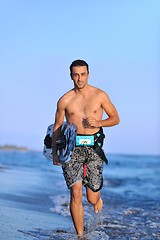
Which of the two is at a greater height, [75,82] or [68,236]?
[75,82]

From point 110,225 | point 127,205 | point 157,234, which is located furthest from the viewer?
point 127,205

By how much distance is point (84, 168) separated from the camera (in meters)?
6.57

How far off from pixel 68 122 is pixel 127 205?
5.97 meters

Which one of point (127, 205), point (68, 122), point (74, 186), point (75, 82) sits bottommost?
point (127, 205)

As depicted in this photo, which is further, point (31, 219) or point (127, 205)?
point (127, 205)

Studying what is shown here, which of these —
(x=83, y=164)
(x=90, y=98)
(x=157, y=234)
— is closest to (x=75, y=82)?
(x=90, y=98)

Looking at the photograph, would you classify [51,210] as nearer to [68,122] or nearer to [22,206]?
[22,206]

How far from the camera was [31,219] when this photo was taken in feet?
25.3

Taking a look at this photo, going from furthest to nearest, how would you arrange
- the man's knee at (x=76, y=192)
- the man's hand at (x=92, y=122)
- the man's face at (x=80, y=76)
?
the man's knee at (x=76, y=192) < the man's face at (x=80, y=76) < the man's hand at (x=92, y=122)

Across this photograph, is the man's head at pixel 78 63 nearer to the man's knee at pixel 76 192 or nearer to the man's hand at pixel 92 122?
the man's hand at pixel 92 122

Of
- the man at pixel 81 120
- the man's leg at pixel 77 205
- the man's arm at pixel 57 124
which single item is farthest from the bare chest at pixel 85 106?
the man's leg at pixel 77 205

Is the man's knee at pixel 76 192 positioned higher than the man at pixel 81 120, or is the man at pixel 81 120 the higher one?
the man at pixel 81 120

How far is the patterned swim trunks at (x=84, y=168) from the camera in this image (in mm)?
6457

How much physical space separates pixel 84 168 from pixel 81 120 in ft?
1.95
